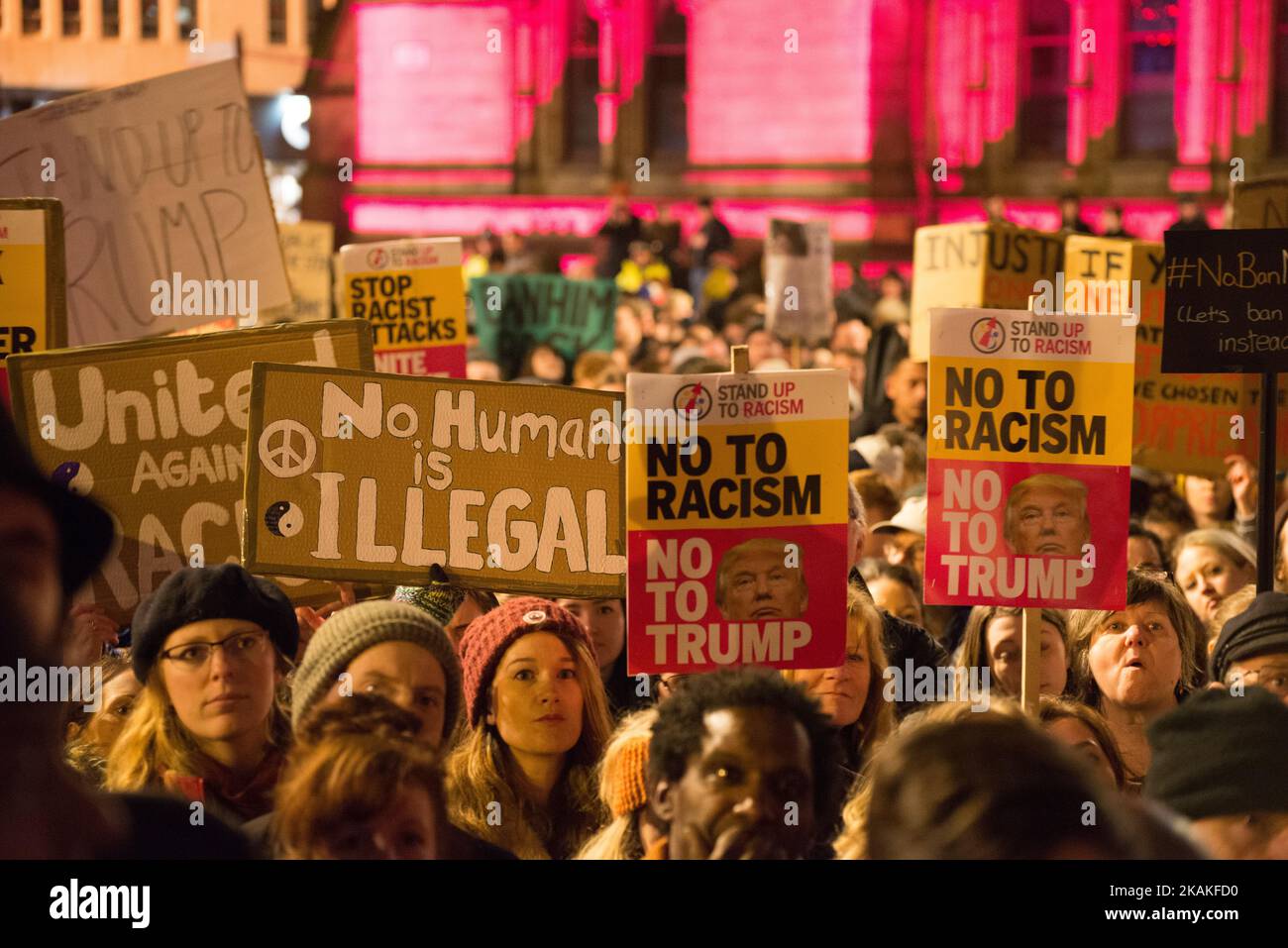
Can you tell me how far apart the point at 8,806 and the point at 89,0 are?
40725mm

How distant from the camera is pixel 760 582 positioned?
492 centimetres

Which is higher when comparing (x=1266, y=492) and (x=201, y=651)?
(x=1266, y=492)

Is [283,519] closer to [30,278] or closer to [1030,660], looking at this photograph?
[30,278]

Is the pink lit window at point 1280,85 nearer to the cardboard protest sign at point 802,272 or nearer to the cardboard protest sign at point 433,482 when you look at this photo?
the cardboard protest sign at point 802,272

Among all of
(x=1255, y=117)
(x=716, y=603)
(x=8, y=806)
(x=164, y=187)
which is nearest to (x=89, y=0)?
(x=1255, y=117)

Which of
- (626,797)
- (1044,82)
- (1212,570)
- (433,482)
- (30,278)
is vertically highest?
(1044,82)

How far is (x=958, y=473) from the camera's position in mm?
5188

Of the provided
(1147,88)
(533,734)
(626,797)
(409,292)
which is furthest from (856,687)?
(1147,88)

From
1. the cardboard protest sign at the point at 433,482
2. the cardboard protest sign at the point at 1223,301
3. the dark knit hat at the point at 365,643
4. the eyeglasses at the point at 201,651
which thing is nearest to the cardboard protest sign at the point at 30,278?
the cardboard protest sign at the point at 433,482

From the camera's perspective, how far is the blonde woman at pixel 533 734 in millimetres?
4387

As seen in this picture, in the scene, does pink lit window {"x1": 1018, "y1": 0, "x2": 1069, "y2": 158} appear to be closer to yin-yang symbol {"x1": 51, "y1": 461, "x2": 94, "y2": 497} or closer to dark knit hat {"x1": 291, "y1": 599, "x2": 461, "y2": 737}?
yin-yang symbol {"x1": 51, "y1": 461, "x2": 94, "y2": 497}

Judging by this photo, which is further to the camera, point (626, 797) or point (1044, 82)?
point (1044, 82)

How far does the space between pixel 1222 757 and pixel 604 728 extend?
1.55 meters

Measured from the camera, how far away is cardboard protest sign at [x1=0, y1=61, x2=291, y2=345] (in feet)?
21.5
